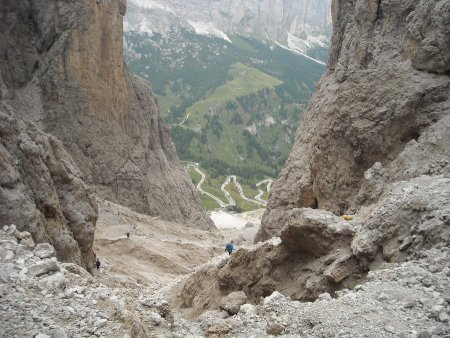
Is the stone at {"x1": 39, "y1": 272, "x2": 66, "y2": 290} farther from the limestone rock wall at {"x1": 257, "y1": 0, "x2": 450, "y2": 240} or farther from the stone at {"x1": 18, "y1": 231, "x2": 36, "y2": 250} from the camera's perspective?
the limestone rock wall at {"x1": 257, "y1": 0, "x2": 450, "y2": 240}

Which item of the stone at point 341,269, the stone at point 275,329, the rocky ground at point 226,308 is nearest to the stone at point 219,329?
the rocky ground at point 226,308

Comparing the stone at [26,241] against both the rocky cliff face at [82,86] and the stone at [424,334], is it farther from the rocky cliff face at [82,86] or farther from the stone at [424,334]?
the rocky cliff face at [82,86]

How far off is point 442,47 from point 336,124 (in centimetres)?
722

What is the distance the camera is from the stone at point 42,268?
46.7 ft

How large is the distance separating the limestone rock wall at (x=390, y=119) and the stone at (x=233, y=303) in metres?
8.37

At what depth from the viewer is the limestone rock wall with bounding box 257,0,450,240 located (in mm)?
24058

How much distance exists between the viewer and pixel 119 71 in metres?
74.7

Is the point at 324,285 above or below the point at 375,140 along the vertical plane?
below

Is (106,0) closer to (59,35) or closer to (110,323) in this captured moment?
(59,35)

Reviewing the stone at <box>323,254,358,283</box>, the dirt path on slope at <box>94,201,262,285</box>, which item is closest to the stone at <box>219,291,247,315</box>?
the stone at <box>323,254,358,283</box>

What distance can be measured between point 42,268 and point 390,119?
19.8 m

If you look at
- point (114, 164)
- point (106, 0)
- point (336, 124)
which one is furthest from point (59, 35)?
point (336, 124)

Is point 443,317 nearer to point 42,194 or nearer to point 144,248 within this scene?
point 42,194

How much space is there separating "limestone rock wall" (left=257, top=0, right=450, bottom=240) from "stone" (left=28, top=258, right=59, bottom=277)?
49.2 feet
